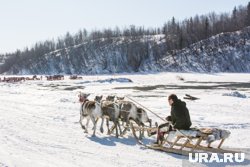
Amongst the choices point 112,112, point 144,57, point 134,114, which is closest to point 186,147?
point 134,114

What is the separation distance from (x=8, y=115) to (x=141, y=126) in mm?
8139

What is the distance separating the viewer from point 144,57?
13000 cm

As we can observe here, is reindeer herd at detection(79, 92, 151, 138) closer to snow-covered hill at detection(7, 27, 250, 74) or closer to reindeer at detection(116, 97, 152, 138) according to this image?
reindeer at detection(116, 97, 152, 138)

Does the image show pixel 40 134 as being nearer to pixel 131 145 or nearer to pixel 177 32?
pixel 131 145

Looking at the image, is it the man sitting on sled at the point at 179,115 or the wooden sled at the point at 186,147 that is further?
the man sitting on sled at the point at 179,115

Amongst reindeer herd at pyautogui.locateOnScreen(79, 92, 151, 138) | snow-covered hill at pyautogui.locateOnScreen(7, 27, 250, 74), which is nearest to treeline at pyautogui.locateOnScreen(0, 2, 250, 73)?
snow-covered hill at pyautogui.locateOnScreen(7, 27, 250, 74)

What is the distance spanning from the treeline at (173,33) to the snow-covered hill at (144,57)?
5.12m

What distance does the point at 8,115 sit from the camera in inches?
738

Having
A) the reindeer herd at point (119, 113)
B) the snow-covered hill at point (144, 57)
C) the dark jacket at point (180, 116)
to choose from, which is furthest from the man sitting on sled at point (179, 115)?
the snow-covered hill at point (144, 57)

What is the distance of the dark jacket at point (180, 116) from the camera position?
11.0 metres

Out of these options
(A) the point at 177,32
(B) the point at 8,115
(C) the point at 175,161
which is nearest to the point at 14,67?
(A) the point at 177,32

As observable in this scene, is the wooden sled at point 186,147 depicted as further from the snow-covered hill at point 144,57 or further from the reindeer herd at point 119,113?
the snow-covered hill at point 144,57

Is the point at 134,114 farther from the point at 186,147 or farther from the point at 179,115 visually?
the point at 179,115

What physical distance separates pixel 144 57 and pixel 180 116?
392ft
